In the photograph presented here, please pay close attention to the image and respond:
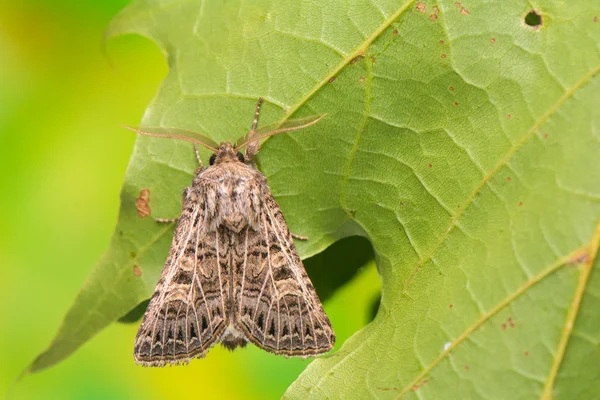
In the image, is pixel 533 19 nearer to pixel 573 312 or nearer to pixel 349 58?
pixel 349 58

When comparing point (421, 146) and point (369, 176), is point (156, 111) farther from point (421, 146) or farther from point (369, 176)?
point (421, 146)

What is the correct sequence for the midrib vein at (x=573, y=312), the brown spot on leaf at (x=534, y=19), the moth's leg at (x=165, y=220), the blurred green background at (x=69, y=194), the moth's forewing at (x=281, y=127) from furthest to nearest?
the blurred green background at (x=69, y=194) < the moth's leg at (x=165, y=220) < the moth's forewing at (x=281, y=127) < the brown spot on leaf at (x=534, y=19) < the midrib vein at (x=573, y=312)

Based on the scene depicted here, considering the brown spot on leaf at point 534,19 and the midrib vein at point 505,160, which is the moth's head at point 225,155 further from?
the brown spot on leaf at point 534,19

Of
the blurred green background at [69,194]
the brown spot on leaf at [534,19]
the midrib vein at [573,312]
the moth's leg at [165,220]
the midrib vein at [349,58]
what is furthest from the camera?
the blurred green background at [69,194]

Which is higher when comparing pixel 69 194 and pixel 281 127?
pixel 281 127

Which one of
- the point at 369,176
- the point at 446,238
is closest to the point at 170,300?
the point at 369,176

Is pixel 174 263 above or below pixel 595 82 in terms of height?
below

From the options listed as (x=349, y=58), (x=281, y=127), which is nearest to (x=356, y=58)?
(x=349, y=58)

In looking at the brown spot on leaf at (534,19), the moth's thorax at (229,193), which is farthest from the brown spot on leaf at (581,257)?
the moth's thorax at (229,193)
